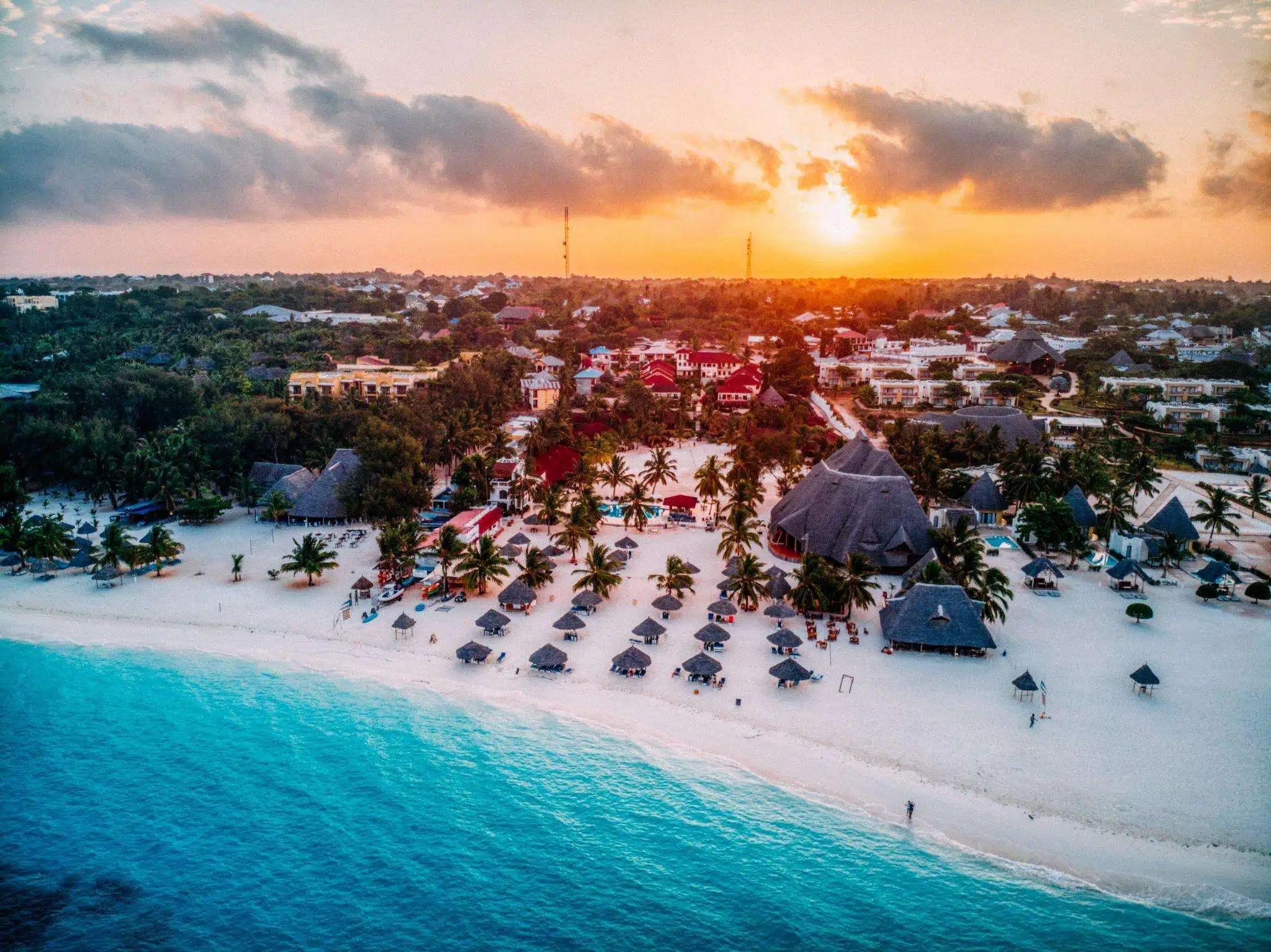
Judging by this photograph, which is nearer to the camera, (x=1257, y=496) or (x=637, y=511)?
(x=1257, y=496)

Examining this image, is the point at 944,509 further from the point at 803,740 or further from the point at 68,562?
the point at 68,562

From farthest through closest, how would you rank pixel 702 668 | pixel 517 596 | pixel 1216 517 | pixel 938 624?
1. pixel 1216 517
2. pixel 517 596
3. pixel 938 624
4. pixel 702 668

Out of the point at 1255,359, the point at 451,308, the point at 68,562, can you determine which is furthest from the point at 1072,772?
the point at 451,308

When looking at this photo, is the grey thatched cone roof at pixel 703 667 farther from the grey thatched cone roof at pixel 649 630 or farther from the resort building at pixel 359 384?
the resort building at pixel 359 384

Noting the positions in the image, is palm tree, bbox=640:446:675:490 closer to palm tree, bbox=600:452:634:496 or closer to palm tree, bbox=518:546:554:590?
palm tree, bbox=600:452:634:496

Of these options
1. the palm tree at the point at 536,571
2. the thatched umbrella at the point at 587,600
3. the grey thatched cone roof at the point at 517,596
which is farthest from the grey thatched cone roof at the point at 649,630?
the palm tree at the point at 536,571

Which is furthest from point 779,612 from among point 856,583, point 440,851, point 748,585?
point 440,851

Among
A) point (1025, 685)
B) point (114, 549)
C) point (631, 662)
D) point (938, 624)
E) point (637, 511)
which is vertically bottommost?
point (631, 662)

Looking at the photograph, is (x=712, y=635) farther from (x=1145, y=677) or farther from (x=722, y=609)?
(x=1145, y=677)
